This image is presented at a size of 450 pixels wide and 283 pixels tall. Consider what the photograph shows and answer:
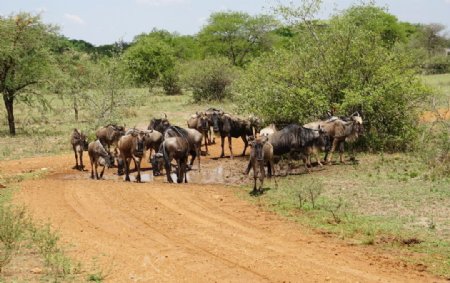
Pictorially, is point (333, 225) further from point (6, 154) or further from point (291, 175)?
point (6, 154)

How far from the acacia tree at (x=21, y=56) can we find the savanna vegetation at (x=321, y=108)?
60mm

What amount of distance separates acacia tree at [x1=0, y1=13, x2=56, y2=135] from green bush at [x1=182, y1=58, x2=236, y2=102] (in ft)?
41.1

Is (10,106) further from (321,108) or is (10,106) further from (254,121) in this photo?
(321,108)

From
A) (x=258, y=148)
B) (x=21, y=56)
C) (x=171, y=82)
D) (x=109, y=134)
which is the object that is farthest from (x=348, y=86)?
(x=171, y=82)

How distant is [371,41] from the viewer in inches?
824

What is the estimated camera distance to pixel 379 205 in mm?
13250

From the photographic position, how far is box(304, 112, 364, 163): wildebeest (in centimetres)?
1903

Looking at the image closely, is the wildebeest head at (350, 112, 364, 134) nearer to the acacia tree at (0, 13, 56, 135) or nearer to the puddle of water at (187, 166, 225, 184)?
the puddle of water at (187, 166, 225, 184)

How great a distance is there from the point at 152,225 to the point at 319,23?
13.6 meters

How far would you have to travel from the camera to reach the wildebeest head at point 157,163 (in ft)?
58.5

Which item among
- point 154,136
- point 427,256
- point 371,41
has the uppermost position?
point 371,41

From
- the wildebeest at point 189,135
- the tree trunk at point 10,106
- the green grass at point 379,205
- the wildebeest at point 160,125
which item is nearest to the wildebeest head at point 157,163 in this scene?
the wildebeest at point 189,135

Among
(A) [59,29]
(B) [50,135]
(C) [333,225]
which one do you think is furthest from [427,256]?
(A) [59,29]

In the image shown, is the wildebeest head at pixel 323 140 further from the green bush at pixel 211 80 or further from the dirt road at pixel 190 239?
the green bush at pixel 211 80
